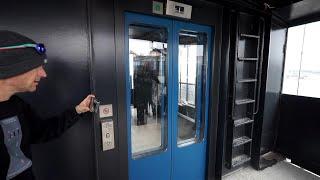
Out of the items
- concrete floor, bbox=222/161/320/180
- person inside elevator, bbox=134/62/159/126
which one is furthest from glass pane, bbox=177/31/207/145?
concrete floor, bbox=222/161/320/180

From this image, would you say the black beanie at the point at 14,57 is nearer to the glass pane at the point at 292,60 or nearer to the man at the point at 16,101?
the man at the point at 16,101

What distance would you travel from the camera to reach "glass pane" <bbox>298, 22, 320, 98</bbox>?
2.97 m

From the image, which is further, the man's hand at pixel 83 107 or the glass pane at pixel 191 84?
the glass pane at pixel 191 84

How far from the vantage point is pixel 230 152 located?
104 inches

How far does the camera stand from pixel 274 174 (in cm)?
288

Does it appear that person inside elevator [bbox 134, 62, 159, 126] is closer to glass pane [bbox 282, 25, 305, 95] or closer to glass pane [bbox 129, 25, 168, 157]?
glass pane [bbox 129, 25, 168, 157]

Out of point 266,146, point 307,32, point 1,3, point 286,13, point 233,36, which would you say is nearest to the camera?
point 1,3

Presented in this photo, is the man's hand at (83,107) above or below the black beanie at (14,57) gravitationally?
below

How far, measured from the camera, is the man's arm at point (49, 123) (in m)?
1.15

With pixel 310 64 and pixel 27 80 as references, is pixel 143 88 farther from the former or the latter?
pixel 310 64

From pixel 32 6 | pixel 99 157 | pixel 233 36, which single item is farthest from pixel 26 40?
pixel 233 36

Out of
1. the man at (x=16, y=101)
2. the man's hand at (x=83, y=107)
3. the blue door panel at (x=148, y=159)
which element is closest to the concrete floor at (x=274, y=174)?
the blue door panel at (x=148, y=159)

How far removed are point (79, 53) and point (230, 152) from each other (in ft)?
7.76

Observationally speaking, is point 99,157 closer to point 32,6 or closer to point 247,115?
point 32,6
